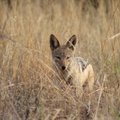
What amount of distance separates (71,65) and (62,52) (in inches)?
12.2

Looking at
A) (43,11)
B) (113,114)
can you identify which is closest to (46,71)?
(113,114)

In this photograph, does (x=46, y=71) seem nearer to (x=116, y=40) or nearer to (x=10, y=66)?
(x=10, y=66)

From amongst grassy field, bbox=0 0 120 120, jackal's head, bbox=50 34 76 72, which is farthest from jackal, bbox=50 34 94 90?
grassy field, bbox=0 0 120 120

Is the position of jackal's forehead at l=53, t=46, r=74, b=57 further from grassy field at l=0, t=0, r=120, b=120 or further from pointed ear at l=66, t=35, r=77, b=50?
grassy field at l=0, t=0, r=120, b=120

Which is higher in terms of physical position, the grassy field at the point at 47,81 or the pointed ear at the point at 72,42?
the pointed ear at the point at 72,42

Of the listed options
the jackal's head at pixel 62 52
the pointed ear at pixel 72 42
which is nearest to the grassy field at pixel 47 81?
the jackal's head at pixel 62 52

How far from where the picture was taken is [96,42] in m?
8.78

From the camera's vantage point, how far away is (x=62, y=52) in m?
7.31

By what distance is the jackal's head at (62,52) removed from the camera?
23.0 ft

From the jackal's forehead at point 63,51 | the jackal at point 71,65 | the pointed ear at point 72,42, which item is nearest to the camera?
the jackal at point 71,65

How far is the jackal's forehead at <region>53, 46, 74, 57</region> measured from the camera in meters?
7.24

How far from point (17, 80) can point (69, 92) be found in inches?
34.0

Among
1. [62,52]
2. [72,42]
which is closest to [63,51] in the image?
[62,52]

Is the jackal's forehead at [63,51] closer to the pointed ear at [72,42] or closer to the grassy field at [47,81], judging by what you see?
the pointed ear at [72,42]
